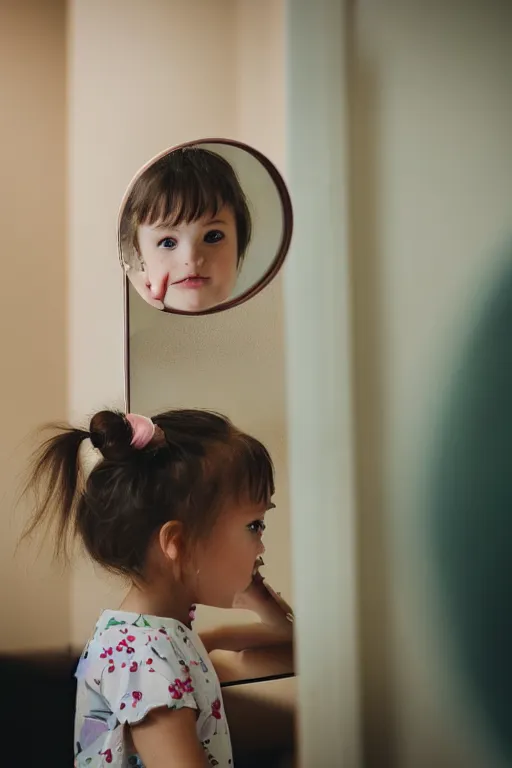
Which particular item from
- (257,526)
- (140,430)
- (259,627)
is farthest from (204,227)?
(259,627)

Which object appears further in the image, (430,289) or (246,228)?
(430,289)

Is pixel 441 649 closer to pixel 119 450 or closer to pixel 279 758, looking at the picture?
pixel 279 758

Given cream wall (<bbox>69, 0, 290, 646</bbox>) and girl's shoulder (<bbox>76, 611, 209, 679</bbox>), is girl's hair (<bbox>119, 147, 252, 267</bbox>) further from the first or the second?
girl's shoulder (<bbox>76, 611, 209, 679</bbox>)

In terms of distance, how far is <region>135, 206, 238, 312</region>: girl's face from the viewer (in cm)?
95

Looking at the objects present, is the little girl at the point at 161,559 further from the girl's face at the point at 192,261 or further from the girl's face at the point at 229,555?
the girl's face at the point at 192,261

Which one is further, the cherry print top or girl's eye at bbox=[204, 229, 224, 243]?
girl's eye at bbox=[204, 229, 224, 243]

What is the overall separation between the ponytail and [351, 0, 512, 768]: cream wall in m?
0.36

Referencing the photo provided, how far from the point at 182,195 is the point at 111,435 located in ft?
0.99

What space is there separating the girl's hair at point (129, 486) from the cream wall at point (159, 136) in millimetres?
29

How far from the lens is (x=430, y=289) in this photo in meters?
1.08

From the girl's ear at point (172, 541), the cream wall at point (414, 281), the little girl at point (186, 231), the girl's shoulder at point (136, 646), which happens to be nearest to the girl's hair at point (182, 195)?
the little girl at point (186, 231)

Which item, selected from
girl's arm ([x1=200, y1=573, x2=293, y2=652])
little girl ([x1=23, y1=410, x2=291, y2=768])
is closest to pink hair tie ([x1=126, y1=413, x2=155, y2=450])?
little girl ([x1=23, y1=410, x2=291, y2=768])

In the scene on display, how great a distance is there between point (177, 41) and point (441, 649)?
2.81 ft

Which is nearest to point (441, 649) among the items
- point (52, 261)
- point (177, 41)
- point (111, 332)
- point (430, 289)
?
point (430, 289)
